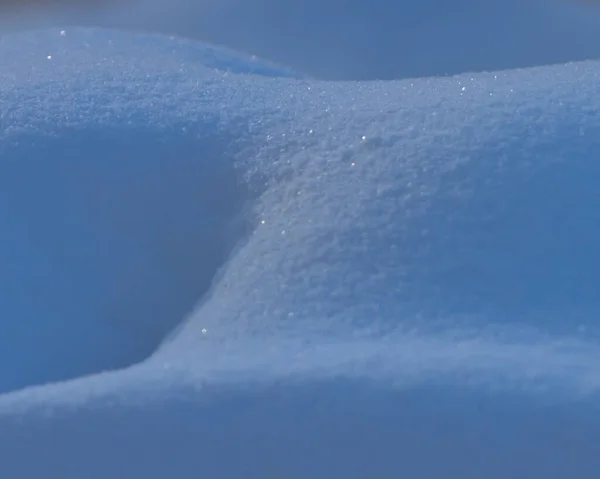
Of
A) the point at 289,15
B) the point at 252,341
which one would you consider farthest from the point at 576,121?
the point at 289,15

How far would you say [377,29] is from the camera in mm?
3139

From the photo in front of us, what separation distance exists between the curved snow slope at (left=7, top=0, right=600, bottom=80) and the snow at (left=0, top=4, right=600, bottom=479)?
1.60 m

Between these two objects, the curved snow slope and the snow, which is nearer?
the snow

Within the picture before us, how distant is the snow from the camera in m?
0.75

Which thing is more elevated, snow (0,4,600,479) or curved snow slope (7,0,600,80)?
curved snow slope (7,0,600,80)

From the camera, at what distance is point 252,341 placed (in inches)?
34.8

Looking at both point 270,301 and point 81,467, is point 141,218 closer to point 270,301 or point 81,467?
point 270,301

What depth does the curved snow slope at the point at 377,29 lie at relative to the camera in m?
2.96

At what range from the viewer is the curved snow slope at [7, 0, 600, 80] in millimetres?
2959

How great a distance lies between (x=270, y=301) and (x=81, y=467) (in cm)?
28

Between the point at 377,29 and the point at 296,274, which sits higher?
the point at 377,29

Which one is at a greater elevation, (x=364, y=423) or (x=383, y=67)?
(x=383, y=67)

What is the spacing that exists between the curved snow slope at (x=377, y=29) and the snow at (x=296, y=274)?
1599 mm

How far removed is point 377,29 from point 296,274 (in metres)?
2.37
